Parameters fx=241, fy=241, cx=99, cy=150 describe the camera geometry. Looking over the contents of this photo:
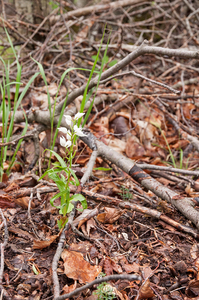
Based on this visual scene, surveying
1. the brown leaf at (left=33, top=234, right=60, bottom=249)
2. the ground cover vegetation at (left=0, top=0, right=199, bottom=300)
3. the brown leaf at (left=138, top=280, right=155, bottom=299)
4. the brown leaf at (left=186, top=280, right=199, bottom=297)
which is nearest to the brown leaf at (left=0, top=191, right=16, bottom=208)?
the ground cover vegetation at (left=0, top=0, right=199, bottom=300)

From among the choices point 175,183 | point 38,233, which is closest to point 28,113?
point 38,233

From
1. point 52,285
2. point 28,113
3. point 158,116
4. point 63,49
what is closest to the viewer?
point 52,285

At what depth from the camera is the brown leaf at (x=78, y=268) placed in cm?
118

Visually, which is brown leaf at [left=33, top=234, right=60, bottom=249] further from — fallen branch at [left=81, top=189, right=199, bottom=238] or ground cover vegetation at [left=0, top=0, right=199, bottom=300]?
fallen branch at [left=81, top=189, right=199, bottom=238]

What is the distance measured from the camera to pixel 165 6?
4062mm

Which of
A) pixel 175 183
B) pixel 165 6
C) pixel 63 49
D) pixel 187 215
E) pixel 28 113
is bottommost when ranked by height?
pixel 175 183

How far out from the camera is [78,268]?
1211mm

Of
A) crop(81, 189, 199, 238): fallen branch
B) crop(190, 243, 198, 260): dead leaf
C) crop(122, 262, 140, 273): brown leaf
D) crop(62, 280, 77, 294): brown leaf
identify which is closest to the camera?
crop(62, 280, 77, 294): brown leaf

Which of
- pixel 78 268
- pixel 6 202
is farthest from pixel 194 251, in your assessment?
pixel 6 202

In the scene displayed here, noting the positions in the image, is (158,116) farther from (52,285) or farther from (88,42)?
(52,285)

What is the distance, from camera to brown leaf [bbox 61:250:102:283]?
1.18m

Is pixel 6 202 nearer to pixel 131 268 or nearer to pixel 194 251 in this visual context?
pixel 131 268

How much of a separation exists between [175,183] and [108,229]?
0.91m

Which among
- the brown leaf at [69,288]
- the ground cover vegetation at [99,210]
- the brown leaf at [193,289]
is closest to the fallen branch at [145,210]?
the ground cover vegetation at [99,210]
